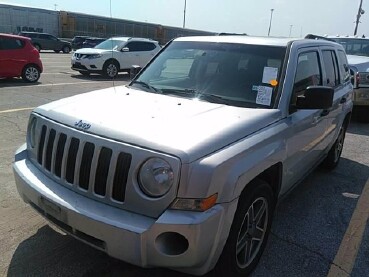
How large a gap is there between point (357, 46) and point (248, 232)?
32.4 ft

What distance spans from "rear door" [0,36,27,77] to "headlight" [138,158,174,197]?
11903 mm

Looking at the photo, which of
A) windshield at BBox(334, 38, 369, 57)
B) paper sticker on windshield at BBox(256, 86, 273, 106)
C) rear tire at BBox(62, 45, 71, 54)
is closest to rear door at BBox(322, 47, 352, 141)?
paper sticker on windshield at BBox(256, 86, 273, 106)

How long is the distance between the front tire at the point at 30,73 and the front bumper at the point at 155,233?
39.0ft

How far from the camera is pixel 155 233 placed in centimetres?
230

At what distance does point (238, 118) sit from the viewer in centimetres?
296

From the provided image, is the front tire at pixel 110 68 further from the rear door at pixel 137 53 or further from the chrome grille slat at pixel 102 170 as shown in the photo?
the chrome grille slat at pixel 102 170

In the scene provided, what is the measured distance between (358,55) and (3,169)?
974 cm

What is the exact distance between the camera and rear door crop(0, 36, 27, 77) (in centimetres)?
1264

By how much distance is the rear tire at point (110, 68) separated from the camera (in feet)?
56.0

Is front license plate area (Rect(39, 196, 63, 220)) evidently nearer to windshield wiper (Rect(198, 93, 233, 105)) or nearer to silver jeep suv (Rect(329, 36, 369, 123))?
windshield wiper (Rect(198, 93, 233, 105))

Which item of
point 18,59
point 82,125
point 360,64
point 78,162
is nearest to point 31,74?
point 18,59

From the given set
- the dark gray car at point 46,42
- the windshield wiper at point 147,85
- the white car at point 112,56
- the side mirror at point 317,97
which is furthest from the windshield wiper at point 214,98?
the dark gray car at point 46,42

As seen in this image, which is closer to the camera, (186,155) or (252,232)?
(186,155)

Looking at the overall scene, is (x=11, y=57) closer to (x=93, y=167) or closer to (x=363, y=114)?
(x=363, y=114)
